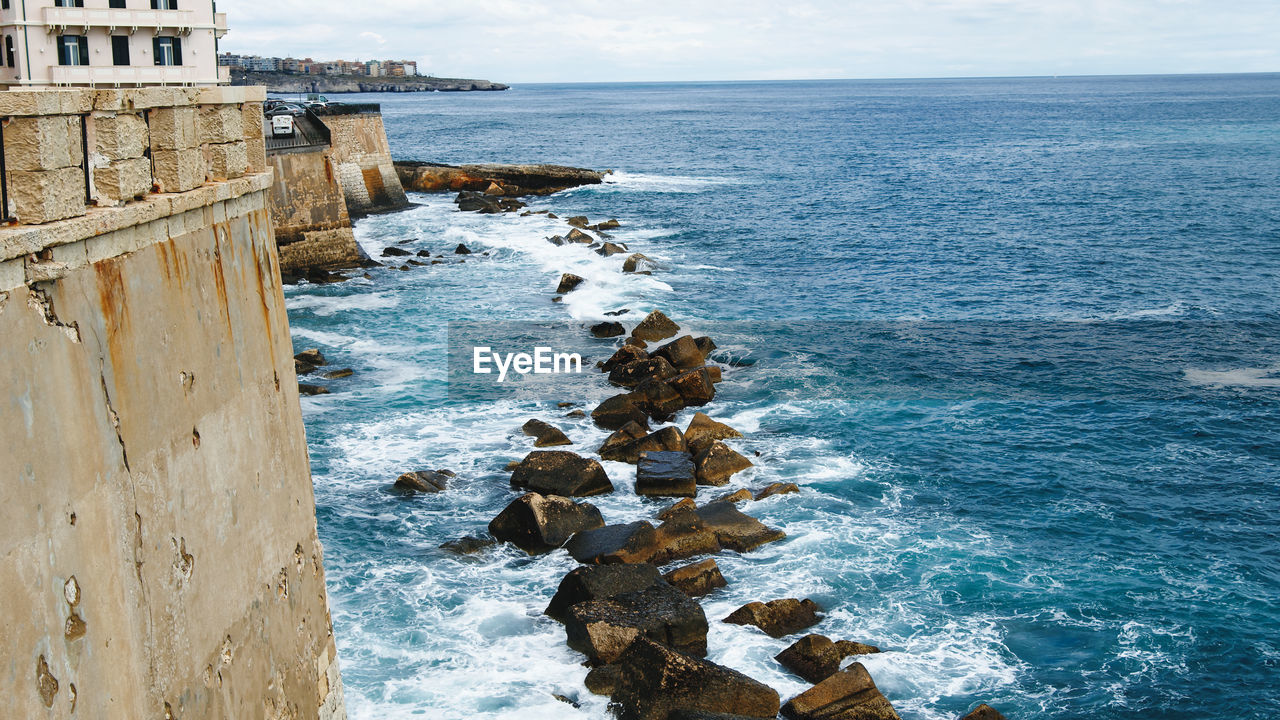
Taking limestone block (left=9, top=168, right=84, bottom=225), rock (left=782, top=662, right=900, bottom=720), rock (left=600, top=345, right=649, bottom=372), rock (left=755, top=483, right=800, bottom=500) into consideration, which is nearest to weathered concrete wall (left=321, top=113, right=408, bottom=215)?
rock (left=600, top=345, right=649, bottom=372)

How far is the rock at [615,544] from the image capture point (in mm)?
17234

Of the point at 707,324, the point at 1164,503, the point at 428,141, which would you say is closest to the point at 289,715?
the point at 1164,503

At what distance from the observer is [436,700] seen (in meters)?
13.8

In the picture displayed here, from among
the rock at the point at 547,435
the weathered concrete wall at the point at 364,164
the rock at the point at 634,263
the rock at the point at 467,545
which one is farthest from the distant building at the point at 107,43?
the weathered concrete wall at the point at 364,164

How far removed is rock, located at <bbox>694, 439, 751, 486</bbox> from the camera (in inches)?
832

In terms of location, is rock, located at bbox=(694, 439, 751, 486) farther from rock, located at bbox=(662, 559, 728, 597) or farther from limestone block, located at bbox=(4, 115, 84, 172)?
limestone block, located at bbox=(4, 115, 84, 172)

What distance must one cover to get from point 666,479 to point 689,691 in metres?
7.68

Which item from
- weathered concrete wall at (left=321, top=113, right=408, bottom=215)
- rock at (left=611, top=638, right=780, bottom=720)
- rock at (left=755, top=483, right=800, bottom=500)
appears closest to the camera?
rock at (left=611, top=638, right=780, bottom=720)

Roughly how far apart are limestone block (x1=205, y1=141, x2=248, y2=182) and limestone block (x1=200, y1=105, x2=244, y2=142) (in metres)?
0.06

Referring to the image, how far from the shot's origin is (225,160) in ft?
29.0

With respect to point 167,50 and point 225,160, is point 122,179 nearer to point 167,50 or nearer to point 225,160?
point 225,160

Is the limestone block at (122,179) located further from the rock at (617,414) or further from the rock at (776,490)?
the rock at (617,414)

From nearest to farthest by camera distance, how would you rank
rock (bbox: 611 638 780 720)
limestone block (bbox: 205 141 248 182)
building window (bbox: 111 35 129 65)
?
limestone block (bbox: 205 141 248 182)
rock (bbox: 611 638 780 720)
building window (bbox: 111 35 129 65)

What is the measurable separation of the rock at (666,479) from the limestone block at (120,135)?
1413 centimetres
